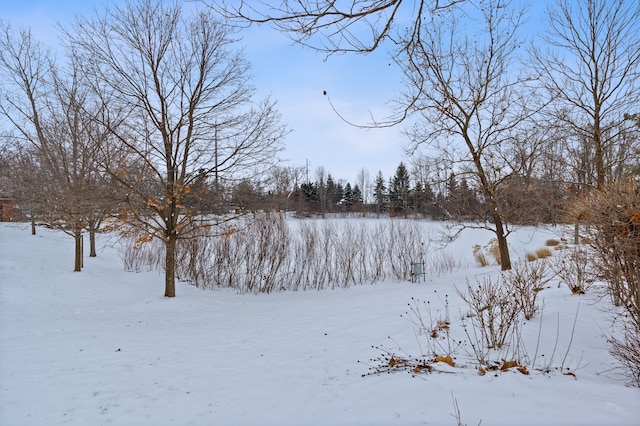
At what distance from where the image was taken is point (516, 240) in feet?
63.7

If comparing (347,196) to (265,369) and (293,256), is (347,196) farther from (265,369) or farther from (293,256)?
(265,369)

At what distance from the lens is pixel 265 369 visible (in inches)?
170

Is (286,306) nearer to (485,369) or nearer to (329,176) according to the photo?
(485,369)

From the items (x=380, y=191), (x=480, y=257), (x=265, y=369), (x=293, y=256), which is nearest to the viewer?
(x=265, y=369)

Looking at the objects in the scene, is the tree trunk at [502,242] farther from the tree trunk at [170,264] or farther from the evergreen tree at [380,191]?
the evergreen tree at [380,191]

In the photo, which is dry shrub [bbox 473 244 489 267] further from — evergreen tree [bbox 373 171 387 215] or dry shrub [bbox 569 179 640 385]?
evergreen tree [bbox 373 171 387 215]

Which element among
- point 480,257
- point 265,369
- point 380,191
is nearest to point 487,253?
point 480,257

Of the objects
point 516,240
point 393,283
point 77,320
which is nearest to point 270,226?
point 393,283

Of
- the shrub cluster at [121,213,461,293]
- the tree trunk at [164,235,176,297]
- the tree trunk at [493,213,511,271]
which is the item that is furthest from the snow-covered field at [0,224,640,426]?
the shrub cluster at [121,213,461,293]

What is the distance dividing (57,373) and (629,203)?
6769mm

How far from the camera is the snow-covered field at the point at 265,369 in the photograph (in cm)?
273

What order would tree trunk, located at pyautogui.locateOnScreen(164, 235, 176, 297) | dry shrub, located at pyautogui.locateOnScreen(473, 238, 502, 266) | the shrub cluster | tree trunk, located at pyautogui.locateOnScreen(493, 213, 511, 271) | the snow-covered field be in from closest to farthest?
the snow-covered field, tree trunk, located at pyautogui.locateOnScreen(164, 235, 176, 297), tree trunk, located at pyautogui.locateOnScreen(493, 213, 511, 271), the shrub cluster, dry shrub, located at pyautogui.locateOnScreen(473, 238, 502, 266)

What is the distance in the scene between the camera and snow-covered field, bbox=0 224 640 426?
2.73 metres

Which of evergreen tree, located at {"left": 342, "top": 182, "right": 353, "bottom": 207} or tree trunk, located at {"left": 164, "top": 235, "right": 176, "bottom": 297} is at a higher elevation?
evergreen tree, located at {"left": 342, "top": 182, "right": 353, "bottom": 207}
